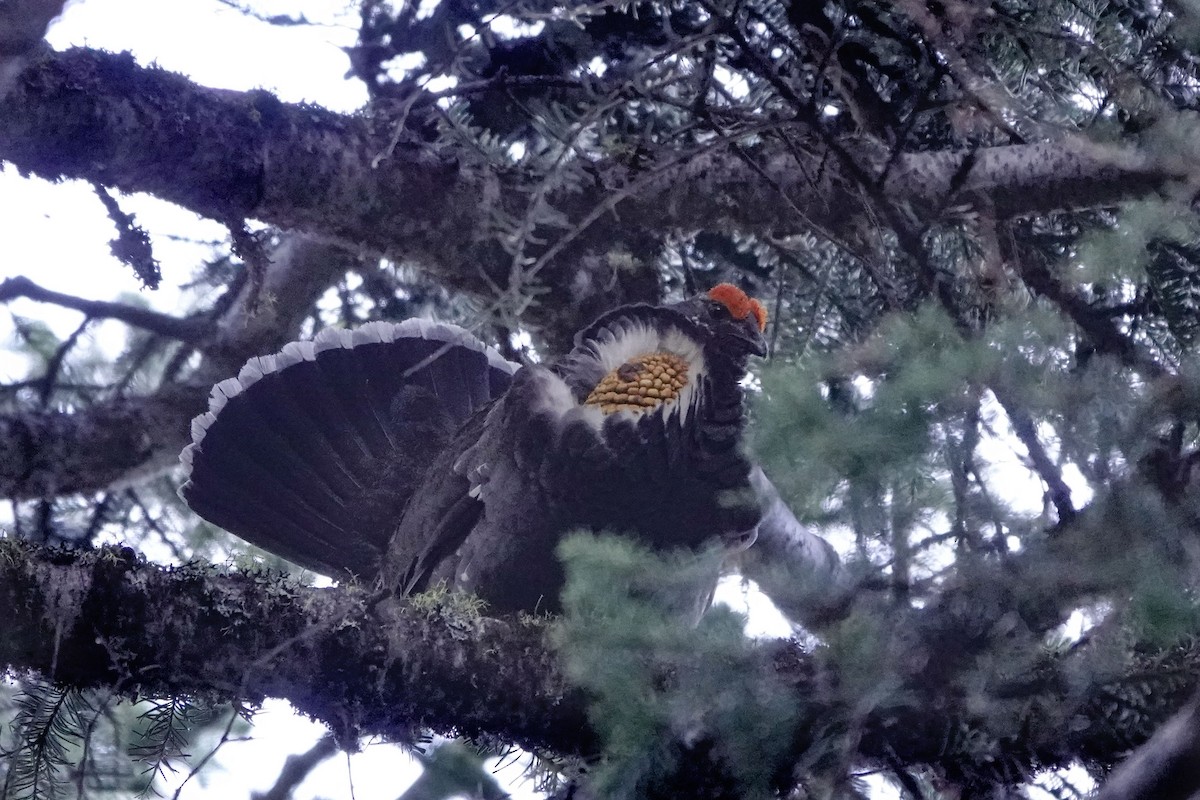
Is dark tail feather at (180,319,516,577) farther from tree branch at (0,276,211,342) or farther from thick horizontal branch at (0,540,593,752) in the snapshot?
thick horizontal branch at (0,540,593,752)

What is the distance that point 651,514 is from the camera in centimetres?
271

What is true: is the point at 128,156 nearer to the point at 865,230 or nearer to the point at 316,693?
the point at 316,693

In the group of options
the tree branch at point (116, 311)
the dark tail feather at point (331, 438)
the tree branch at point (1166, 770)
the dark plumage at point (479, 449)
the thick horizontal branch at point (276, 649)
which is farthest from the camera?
the tree branch at point (116, 311)

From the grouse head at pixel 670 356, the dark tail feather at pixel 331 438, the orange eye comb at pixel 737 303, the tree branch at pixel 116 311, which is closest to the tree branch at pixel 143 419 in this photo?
the tree branch at pixel 116 311

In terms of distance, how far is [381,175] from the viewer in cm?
325

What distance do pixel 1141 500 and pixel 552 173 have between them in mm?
1507

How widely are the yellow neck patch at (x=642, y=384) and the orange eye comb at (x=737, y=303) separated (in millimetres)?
183

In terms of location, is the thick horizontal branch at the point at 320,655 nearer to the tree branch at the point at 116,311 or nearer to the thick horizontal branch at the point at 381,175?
the thick horizontal branch at the point at 381,175

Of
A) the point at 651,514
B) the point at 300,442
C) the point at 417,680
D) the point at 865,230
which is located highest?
the point at 300,442

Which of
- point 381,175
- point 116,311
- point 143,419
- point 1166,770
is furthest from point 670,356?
point 116,311

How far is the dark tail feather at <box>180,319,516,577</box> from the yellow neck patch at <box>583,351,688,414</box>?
608 mm

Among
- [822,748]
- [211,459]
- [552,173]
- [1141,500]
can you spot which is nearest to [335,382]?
[211,459]

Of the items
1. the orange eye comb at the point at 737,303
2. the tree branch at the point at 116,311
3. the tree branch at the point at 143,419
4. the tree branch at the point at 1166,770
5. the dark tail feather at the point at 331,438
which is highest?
the tree branch at the point at 116,311

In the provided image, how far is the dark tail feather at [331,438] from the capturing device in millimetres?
3354
